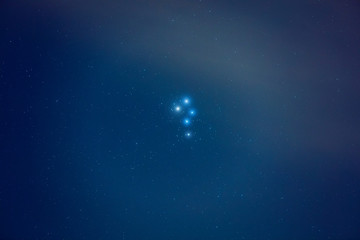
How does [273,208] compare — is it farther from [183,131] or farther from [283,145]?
[183,131]

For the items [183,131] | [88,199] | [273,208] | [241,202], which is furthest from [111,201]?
[273,208]

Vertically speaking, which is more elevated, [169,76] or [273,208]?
[169,76]

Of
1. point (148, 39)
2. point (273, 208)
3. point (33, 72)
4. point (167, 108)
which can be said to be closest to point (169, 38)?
point (148, 39)

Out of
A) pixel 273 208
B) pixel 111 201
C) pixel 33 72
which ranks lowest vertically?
pixel 273 208

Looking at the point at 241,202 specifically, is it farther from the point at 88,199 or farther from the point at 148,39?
the point at 148,39

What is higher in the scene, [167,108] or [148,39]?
[148,39]

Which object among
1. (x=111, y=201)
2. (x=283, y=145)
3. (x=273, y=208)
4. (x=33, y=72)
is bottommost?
(x=273, y=208)
